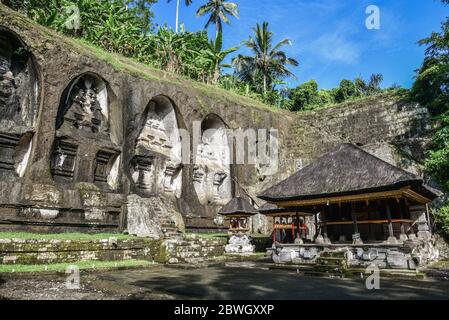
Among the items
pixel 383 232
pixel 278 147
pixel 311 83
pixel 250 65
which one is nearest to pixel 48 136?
pixel 383 232

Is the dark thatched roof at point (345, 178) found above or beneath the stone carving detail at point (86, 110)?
beneath

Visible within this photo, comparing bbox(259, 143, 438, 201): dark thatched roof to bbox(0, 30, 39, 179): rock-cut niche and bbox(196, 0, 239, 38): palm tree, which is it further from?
bbox(196, 0, 239, 38): palm tree

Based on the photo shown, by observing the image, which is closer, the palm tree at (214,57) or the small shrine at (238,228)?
the small shrine at (238,228)

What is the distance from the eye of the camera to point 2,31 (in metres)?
13.4

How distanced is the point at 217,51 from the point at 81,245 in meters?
21.1

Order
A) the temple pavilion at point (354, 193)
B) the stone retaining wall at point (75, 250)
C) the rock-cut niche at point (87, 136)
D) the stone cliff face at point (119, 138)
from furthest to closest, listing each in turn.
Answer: the rock-cut niche at point (87, 136)
the stone cliff face at point (119, 138)
the temple pavilion at point (354, 193)
the stone retaining wall at point (75, 250)

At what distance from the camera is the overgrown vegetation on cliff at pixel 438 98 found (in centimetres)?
1670

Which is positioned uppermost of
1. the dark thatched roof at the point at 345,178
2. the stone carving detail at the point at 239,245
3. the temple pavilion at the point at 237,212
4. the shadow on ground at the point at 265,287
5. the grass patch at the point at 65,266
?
the dark thatched roof at the point at 345,178

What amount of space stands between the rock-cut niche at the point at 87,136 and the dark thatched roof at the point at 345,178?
8.21 metres

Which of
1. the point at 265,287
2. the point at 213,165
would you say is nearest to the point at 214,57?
the point at 213,165

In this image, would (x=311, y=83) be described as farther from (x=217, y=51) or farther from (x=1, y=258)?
(x=1, y=258)

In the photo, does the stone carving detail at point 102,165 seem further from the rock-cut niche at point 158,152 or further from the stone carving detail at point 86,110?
the rock-cut niche at point 158,152

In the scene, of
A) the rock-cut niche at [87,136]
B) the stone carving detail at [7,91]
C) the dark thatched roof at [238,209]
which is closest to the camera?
the stone carving detail at [7,91]

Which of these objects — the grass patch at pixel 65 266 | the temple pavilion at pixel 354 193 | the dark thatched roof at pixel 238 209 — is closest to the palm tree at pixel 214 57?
the dark thatched roof at pixel 238 209
